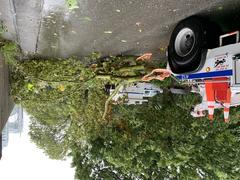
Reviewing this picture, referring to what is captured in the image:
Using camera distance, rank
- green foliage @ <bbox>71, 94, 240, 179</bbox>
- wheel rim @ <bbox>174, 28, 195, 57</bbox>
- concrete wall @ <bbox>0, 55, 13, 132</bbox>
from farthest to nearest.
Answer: green foliage @ <bbox>71, 94, 240, 179</bbox> < concrete wall @ <bbox>0, 55, 13, 132</bbox> < wheel rim @ <bbox>174, 28, 195, 57</bbox>

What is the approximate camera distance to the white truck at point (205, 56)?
18.3ft

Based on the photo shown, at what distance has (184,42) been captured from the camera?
22.7ft

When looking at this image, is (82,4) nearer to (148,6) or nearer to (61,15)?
(61,15)

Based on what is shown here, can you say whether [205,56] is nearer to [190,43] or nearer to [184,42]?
[190,43]

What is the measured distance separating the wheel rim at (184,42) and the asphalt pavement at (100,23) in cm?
28

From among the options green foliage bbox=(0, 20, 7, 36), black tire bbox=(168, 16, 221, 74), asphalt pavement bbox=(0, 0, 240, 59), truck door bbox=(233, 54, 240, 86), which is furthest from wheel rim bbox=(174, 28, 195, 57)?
green foliage bbox=(0, 20, 7, 36)

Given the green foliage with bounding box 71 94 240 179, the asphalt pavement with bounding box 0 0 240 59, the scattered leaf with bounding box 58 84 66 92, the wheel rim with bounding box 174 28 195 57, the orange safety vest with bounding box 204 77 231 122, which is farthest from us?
the green foliage with bounding box 71 94 240 179

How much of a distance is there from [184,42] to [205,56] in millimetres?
857

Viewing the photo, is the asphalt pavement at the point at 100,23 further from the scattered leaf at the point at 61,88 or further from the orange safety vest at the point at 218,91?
the orange safety vest at the point at 218,91

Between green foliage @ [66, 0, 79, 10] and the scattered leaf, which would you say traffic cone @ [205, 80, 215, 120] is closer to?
green foliage @ [66, 0, 79, 10]

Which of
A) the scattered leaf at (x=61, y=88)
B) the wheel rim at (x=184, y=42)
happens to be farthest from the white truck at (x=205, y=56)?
the scattered leaf at (x=61, y=88)

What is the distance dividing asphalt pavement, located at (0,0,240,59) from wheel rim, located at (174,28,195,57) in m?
0.28

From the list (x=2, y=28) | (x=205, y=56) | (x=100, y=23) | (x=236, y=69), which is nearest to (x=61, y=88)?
(x=2, y=28)

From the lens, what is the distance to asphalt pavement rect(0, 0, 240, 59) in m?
6.38
